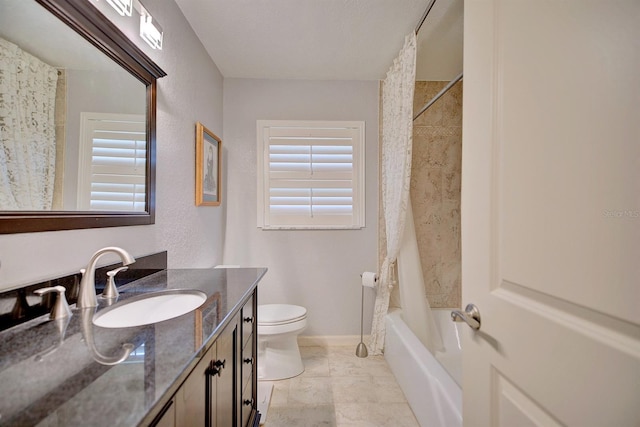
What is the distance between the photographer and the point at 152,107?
1.32 meters

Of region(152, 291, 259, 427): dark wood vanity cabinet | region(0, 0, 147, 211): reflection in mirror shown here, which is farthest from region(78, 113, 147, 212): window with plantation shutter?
region(152, 291, 259, 427): dark wood vanity cabinet

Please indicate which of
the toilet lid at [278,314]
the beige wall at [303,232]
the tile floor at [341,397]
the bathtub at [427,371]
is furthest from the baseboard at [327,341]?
the toilet lid at [278,314]

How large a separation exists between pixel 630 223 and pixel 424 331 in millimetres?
1801

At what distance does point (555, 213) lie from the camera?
0.57 metres

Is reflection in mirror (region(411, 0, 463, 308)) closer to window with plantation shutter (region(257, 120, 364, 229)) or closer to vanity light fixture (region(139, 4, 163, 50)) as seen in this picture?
window with plantation shutter (region(257, 120, 364, 229))

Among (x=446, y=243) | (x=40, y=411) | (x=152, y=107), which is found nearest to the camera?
(x=40, y=411)

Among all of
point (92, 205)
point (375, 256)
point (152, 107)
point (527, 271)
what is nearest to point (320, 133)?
point (375, 256)

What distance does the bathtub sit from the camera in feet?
4.20

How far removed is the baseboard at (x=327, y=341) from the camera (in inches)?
97.6

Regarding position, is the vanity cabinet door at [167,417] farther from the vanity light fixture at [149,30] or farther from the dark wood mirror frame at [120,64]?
the vanity light fixture at [149,30]

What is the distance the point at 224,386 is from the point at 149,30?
1.58 metres

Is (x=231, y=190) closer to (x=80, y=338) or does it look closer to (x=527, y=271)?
(x=80, y=338)

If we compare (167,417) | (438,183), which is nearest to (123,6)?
(167,417)

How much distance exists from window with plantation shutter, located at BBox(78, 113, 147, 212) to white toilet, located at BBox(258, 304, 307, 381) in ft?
3.79
